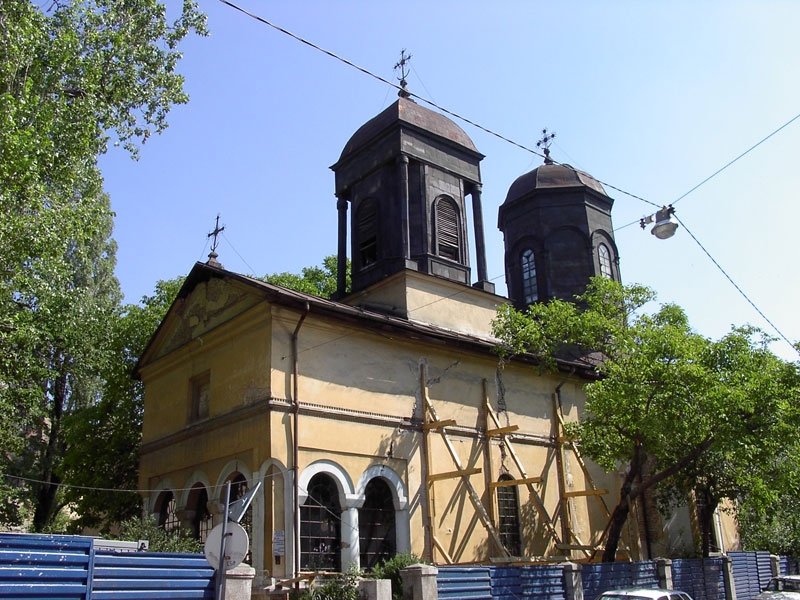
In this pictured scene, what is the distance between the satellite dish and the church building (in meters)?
5.89

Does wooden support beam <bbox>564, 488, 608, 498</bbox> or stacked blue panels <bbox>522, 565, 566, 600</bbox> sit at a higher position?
wooden support beam <bbox>564, 488, 608, 498</bbox>

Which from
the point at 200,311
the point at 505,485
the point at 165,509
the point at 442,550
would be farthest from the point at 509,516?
the point at 200,311

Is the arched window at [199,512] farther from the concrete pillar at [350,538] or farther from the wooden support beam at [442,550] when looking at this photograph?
the wooden support beam at [442,550]

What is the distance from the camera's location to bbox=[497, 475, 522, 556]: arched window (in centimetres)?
1902

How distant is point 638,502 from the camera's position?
76.5ft

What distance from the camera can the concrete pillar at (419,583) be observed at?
12.1 metres

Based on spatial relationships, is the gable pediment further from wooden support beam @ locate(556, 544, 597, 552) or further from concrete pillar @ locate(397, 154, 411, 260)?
wooden support beam @ locate(556, 544, 597, 552)

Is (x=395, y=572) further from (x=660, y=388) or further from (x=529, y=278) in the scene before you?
(x=529, y=278)

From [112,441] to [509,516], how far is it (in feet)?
38.9

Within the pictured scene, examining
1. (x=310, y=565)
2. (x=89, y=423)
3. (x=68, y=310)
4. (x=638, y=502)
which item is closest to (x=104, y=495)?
(x=89, y=423)

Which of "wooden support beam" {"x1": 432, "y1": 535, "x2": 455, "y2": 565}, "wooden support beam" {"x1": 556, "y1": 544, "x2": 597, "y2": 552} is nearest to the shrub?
"wooden support beam" {"x1": 432, "y1": 535, "x2": 455, "y2": 565}

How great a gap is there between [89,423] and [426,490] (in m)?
11.2

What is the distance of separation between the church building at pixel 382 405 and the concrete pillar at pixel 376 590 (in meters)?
2.60

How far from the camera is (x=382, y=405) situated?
57.1 feet
